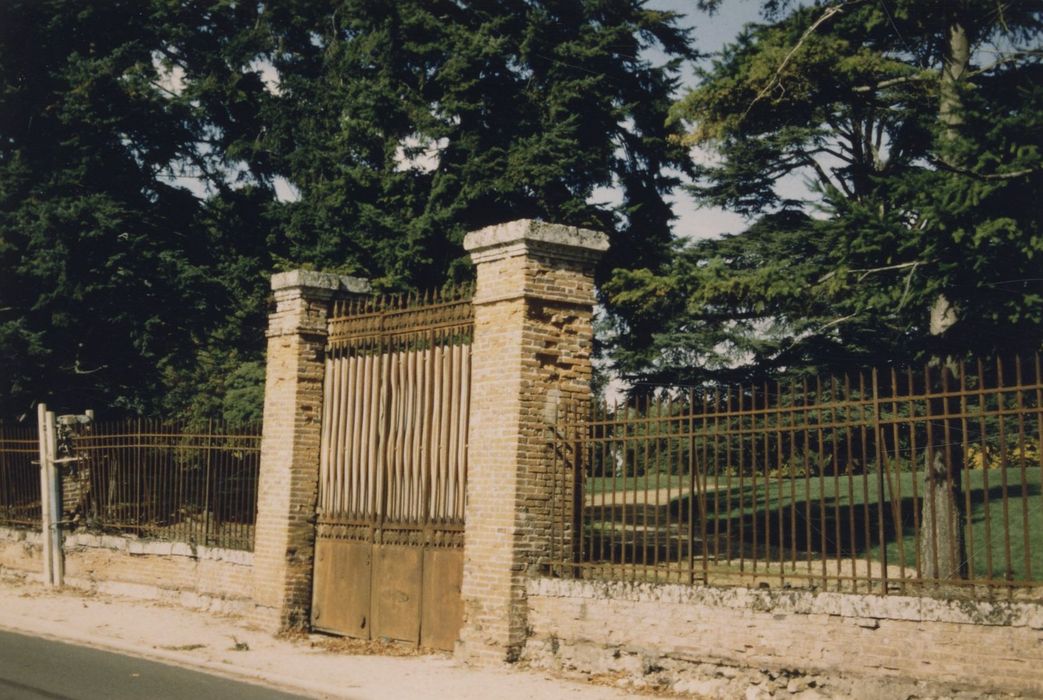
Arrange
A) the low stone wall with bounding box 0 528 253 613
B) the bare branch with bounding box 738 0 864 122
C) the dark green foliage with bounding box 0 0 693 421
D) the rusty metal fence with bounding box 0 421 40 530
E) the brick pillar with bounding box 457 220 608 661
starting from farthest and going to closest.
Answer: the dark green foliage with bounding box 0 0 693 421 → the rusty metal fence with bounding box 0 421 40 530 → the bare branch with bounding box 738 0 864 122 → the low stone wall with bounding box 0 528 253 613 → the brick pillar with bounding box 457 220 608 661

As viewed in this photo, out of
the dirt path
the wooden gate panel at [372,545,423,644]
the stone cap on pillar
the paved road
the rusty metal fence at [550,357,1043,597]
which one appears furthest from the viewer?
the wooden gate panel at [372,545,423,644]

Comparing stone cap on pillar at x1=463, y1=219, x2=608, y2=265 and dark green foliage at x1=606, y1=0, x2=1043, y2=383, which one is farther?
dark green foliage at x1=606, y1=0, x2=1043, y2=383

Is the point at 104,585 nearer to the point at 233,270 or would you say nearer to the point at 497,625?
the point at 497,625

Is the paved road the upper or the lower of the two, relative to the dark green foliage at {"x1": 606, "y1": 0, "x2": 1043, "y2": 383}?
lower

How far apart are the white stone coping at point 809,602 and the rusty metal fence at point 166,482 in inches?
206

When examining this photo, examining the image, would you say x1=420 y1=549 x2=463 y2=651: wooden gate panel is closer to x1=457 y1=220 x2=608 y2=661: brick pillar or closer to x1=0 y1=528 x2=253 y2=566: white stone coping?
x1=457 y1=220 x2=608 y2=661: brick pillar

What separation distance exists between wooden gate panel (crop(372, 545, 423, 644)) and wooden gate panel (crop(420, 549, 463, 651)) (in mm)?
108

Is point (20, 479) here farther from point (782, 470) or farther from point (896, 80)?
point (896, 80)

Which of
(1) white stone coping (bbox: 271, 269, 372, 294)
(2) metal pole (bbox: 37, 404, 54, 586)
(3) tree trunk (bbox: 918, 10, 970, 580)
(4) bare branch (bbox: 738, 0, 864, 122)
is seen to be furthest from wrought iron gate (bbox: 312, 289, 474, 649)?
(4) bare branch (bbox: 738, 0, 864, 122)

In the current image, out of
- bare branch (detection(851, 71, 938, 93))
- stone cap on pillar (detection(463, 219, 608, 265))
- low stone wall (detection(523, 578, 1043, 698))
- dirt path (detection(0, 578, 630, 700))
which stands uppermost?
bare branch (detection(851, 71, 938, 93))

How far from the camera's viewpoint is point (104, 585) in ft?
48.5

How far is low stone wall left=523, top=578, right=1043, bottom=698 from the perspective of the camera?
6.57 m

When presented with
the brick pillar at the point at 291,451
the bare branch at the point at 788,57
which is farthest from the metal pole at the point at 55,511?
the bare branch at the point at 788,57

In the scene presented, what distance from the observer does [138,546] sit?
1428cm
